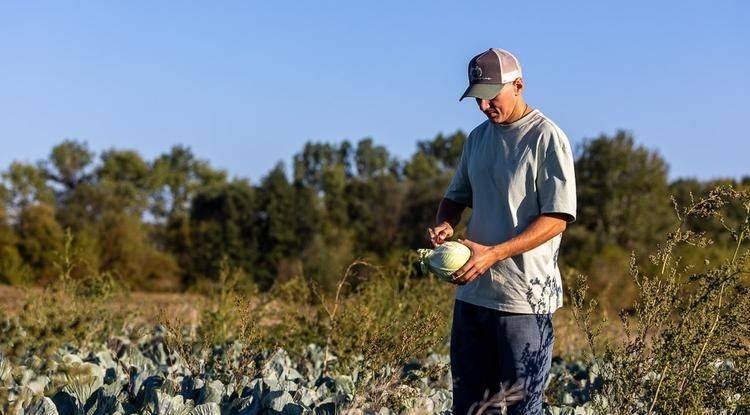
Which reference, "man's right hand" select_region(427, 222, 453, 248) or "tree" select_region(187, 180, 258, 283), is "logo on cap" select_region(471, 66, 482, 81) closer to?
"man's right hand" select_region(427, 222, 453, 248)

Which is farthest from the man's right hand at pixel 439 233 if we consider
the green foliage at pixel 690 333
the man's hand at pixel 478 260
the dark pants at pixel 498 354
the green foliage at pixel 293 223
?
the green foliage at pixel 293 223

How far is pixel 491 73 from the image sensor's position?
148 inches

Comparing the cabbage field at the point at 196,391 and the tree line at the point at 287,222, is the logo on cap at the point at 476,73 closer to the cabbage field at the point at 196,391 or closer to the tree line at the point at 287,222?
the cabbage field at the point at 196,391

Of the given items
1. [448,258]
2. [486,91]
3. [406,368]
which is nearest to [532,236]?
[448,258]

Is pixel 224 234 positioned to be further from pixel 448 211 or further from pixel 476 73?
pixel 476 73

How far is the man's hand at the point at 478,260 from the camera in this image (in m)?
3.54

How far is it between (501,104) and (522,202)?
0.40 metres

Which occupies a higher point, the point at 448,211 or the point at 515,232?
the point at 448,211

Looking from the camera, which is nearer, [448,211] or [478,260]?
[478,260]

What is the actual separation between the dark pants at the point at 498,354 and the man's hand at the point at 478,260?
32 cm

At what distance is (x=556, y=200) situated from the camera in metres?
3.66

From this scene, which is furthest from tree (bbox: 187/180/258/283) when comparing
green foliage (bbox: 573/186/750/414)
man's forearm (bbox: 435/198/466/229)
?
green foliage (bbox: 573/186/750/414)

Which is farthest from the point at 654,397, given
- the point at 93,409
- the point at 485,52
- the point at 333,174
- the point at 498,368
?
the point at 333,174

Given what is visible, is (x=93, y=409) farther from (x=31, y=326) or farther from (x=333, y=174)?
(x=333, y=174)
